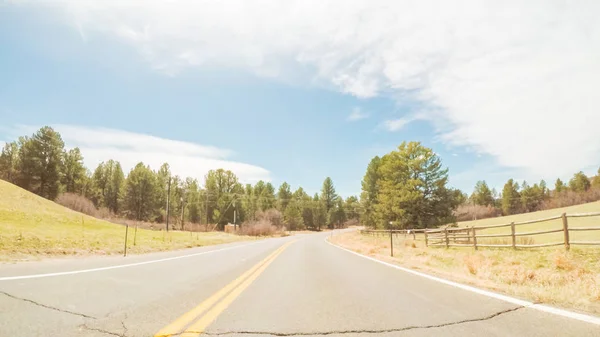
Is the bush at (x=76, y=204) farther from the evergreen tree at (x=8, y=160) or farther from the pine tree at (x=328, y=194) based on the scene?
the pine tree at (x=328, y=194)

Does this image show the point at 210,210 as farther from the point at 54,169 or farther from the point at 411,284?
the point at 411,284

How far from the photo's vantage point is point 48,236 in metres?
18.1

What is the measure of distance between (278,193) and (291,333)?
4498 inches

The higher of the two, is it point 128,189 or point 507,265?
point 128,189

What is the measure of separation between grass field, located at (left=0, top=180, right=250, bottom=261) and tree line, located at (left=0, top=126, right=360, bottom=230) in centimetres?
2791

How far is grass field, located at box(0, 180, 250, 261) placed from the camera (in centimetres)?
1359

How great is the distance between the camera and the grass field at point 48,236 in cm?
1359

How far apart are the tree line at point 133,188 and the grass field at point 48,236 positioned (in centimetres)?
2791

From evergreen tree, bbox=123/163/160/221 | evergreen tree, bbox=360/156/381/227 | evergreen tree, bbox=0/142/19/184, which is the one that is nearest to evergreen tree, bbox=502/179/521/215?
evergreen tree, bbox=360/156/381/227

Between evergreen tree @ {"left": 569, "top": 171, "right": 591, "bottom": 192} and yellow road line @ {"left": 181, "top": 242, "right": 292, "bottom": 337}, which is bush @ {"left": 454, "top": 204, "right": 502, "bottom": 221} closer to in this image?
evergreen tree @ {"left": 569, "top": 171, "right": 591, "bottom": 192}

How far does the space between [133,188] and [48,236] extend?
6694 centimetres

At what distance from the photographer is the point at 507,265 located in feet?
35.1

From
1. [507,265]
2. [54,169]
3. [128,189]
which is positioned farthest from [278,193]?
[507,265]

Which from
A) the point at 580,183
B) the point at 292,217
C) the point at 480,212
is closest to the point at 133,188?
the point at 292,217
